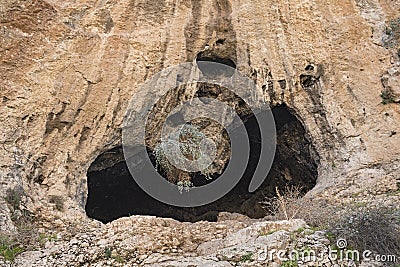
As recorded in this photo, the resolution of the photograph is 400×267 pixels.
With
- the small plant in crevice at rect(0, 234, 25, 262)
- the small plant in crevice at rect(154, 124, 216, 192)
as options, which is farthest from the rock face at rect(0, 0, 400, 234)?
the small plant in crevice at rect(154, 124, 216, 192)

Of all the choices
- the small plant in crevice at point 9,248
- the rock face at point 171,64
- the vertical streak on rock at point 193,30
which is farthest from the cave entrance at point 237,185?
the small plant in crevice at point 9,248

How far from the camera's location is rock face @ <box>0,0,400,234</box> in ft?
25.8

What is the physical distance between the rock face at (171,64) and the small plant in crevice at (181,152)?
1179 millimetres

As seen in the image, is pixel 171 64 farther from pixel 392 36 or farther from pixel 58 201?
pixel 392 36

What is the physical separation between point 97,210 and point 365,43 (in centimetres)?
769

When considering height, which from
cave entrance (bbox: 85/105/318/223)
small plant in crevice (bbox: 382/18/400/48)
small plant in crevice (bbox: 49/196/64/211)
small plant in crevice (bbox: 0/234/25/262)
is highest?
small plant in crevice (bbox: 382/18/400/48)

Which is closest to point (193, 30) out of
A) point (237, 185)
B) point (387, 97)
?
point (387, 97)

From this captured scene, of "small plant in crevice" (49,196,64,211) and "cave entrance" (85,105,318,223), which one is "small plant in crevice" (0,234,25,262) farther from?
"cave entrance" (85,105,318,223)

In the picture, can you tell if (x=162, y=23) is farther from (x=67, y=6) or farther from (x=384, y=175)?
(x=384, y=175)

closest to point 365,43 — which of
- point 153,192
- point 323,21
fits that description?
point 323,21

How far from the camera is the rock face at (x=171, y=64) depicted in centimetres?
788

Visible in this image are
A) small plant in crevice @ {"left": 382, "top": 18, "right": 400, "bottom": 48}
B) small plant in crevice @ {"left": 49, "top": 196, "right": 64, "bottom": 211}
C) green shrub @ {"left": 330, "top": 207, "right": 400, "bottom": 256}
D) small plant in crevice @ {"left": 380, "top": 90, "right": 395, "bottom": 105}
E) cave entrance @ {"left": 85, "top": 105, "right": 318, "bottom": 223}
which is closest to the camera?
green shrub @ {"left": 330, "top": 207, "right": 400, "bottom": 256}

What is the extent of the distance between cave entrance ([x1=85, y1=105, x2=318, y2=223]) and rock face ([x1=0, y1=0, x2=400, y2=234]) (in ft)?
2.40

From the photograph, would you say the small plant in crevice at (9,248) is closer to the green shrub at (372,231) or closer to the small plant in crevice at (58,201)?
the small plant in crevice at (58,201)
